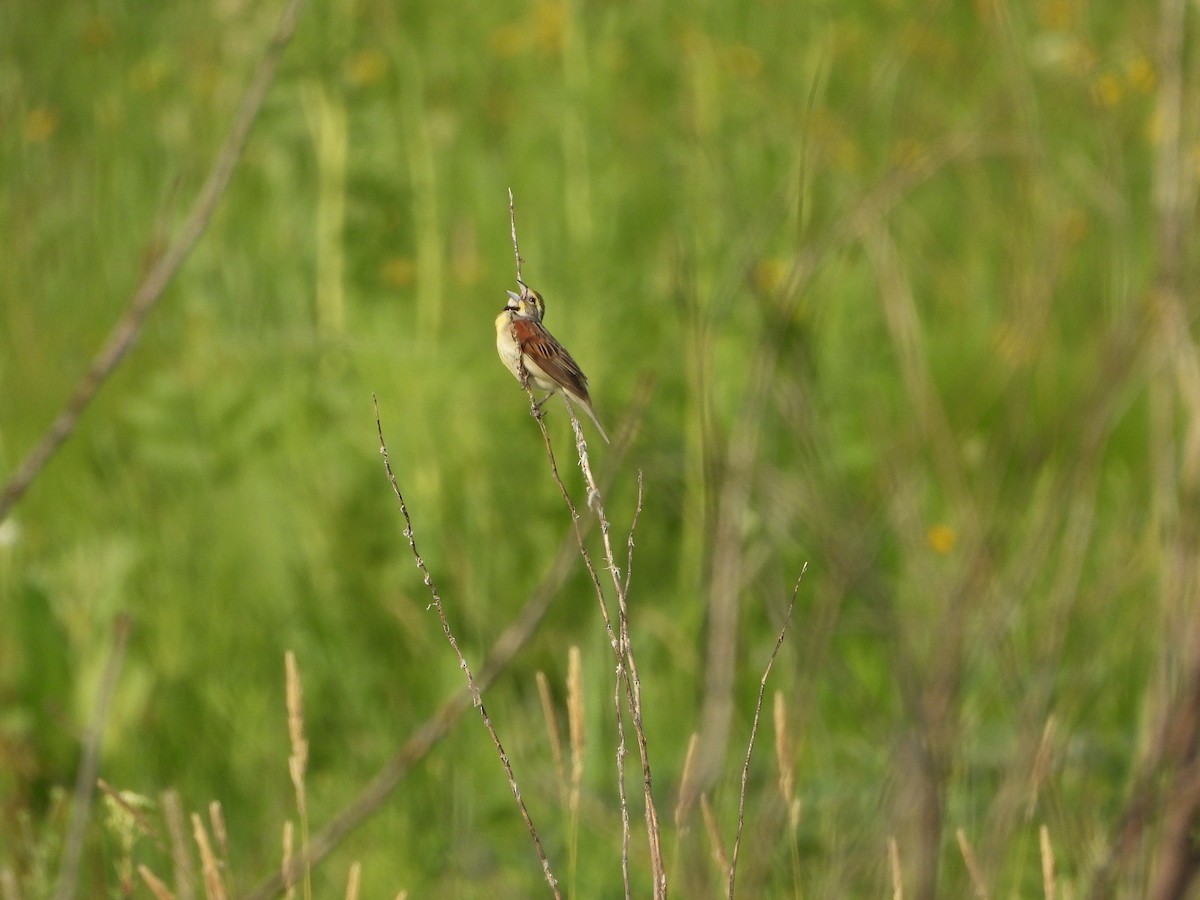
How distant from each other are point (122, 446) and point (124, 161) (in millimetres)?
1542

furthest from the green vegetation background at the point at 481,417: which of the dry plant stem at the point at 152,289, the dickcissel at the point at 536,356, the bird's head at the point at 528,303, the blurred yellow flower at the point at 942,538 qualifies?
the dry plant stem at the point at 152,289

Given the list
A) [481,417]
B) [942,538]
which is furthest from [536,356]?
[942,538]

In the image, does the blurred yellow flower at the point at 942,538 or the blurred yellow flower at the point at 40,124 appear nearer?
the blurred yellow flower at the point at 942,538

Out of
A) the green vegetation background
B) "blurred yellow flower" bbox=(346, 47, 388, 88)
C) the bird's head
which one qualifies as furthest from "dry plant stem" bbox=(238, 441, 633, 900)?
"blurred yellow flower" bbox=(346, 47, 388, 88)

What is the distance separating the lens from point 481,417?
4270 mm

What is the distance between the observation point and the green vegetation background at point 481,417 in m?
3.02

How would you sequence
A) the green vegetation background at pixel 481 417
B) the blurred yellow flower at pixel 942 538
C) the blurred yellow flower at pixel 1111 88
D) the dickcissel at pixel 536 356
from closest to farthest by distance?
1. the dickcissel at pixel 536 356
2. the green vegetation background at pixel 481 417
3. the blurred yellow flower at pixel 942 538
4. the blurred yellow flower at pixel 1111 88

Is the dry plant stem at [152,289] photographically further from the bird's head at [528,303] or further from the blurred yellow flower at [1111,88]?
the blurred yellow flower at [1111,88]

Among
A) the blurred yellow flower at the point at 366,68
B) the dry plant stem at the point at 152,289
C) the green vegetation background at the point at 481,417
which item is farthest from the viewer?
the blurred yellow flower at the point at 366,68

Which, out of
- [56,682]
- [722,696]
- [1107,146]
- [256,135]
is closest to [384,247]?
[256,135]

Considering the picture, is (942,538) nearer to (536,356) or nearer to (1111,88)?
(1111,88)

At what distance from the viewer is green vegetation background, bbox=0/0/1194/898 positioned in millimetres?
3021

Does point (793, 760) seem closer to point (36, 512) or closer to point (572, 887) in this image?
point (572, 887)

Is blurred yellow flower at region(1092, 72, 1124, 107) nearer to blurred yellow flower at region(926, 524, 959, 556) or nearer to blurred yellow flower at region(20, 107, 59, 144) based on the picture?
blurred yellow flower at region(926, 524, 959, 556)
